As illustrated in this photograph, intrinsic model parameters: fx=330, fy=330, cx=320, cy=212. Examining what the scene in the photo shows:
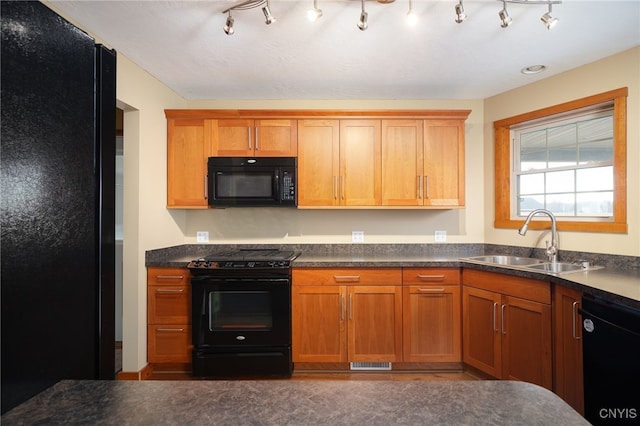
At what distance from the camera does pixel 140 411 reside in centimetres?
51

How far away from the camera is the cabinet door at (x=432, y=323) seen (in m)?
2.66

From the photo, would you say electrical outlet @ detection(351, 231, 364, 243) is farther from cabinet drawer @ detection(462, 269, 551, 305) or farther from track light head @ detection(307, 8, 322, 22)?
track light head @ detection(307, 8, 322, 22)

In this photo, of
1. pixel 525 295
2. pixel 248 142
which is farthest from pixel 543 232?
pixel 248 142

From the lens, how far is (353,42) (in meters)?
2.18

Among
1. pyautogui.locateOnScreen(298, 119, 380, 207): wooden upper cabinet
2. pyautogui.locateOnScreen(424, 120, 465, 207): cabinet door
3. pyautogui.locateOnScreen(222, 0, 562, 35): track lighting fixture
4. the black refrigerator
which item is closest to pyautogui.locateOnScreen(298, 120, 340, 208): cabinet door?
pyautogui.locateOnScreen(298, 119, 380, 207): wooden upper cabinet

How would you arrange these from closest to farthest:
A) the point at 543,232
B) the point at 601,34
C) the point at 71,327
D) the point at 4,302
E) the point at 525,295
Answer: the point at 4,302
the point at 71,327
the point at 601,34
the point at 525,295
the point at 543,232

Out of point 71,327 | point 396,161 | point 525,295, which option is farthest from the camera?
point 396,161

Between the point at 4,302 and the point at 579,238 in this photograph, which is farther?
the point at 579,238

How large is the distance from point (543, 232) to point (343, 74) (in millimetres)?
2115

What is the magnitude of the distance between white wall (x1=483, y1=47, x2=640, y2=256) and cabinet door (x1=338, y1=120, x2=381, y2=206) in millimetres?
1171

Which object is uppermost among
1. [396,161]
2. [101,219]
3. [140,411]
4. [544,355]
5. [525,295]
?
[396,161]

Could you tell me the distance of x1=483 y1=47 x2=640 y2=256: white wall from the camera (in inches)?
87.4

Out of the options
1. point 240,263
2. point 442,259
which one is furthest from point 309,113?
point 442,259

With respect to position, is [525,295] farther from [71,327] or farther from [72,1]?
[72,1]
